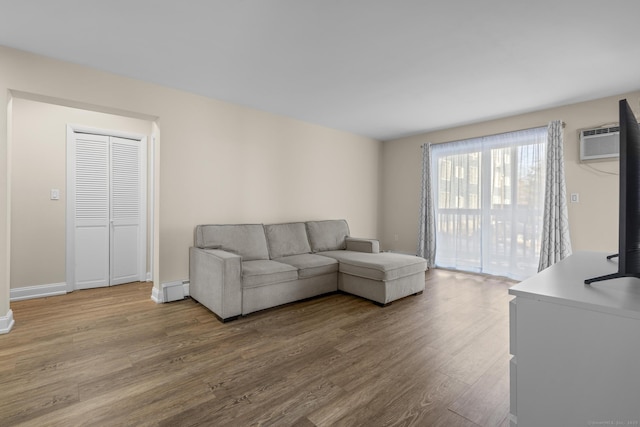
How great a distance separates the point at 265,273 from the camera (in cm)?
300

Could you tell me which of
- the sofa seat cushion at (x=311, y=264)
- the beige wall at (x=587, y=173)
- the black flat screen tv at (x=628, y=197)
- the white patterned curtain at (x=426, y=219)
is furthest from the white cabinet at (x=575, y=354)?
the white patterned curtain at (x=426, y=219)

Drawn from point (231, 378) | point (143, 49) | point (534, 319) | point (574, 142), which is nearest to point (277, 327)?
point (231, 378)

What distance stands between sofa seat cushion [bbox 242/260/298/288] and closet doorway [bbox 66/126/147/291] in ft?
6.96

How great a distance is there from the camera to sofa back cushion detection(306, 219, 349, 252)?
14.3 ft

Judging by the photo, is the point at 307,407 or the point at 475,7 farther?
the point at 475,7

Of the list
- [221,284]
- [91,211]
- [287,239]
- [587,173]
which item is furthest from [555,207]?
[91,211]

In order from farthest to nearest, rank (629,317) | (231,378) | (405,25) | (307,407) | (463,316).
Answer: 1. (463,316)
2. (405,25)
3. (231,378)
4. (307,407)
5. (629,317)

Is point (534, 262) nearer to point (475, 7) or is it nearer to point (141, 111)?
point (475, 7)

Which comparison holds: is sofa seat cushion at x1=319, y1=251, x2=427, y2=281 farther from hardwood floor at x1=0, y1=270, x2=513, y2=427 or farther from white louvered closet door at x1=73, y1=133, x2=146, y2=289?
white louvered closet door at x1=73, y1=133, x2=146, y2=289

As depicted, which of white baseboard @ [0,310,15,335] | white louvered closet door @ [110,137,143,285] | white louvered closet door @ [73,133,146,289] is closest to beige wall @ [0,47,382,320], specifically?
white baseboard @ [0,310,15,335]

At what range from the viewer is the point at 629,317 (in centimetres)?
82

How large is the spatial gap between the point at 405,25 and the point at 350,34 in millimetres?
420

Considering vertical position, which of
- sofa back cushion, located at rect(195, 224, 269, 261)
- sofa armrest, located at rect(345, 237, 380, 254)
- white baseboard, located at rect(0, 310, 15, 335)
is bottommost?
white baseboard, located at rect(0, 310, 15, 335)

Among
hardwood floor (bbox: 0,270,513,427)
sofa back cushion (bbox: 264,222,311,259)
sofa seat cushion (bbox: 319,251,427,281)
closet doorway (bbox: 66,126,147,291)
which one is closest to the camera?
hardwood floor (bbox: 0,270,513,427)
